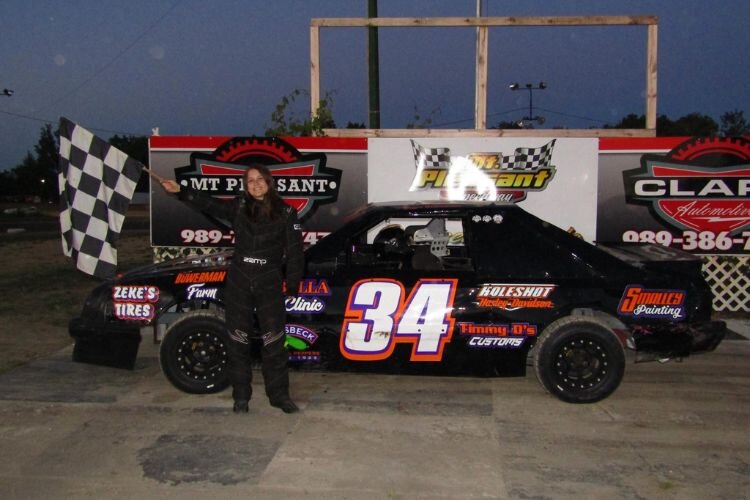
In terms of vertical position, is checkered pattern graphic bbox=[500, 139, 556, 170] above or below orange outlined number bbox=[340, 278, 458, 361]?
above

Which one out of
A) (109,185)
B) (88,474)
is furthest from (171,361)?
(109,185)

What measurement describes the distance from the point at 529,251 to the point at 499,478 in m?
1.93

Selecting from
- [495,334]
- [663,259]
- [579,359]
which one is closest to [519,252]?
[495,334]

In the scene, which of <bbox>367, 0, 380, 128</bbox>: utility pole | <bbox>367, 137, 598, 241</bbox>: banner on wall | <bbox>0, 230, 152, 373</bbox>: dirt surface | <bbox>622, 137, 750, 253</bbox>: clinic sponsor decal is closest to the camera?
<bbox>0, 230, 152, 373</bbox>: dirt surface

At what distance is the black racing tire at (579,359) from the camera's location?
5.14 metres

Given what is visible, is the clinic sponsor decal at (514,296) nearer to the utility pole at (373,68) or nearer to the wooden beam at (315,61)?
the wooden beam at (315,61)

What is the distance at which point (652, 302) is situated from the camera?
522cm

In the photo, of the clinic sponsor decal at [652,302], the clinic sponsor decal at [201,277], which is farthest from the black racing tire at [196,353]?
the clinic sponsor decal at [652,302]

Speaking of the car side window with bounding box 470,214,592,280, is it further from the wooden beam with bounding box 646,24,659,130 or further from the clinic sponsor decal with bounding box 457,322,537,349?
the wooden beam with bounding box 646,24,659,130

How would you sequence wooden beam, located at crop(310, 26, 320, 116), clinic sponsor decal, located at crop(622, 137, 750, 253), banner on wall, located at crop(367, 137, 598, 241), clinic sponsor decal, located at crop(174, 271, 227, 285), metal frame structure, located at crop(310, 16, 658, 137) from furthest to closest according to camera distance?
wooden beam, located at crop(310, 26, 320, 116), metal frame structure, located at crop(310, 16, 658, 137), banner on wall, located at crop(367, 137, 598, 241), clinic sponsor decal, located at crop(622, 137, 750, 253), clinic sponsor decal, located at crop(174, 271, 227, 285)

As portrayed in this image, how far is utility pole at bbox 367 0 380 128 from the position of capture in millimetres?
11578

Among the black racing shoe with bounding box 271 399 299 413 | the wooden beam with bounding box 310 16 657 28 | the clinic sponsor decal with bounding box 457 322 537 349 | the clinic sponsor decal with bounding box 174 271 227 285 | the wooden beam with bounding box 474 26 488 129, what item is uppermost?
the wooden beam with bounding box 310 16 657 28

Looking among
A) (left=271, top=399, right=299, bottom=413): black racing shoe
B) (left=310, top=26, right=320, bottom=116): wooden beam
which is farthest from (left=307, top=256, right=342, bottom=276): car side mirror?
(left=310, top=26, right=320, bottom=116): wooden beam

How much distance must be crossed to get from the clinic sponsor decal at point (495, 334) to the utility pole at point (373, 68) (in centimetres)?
695
